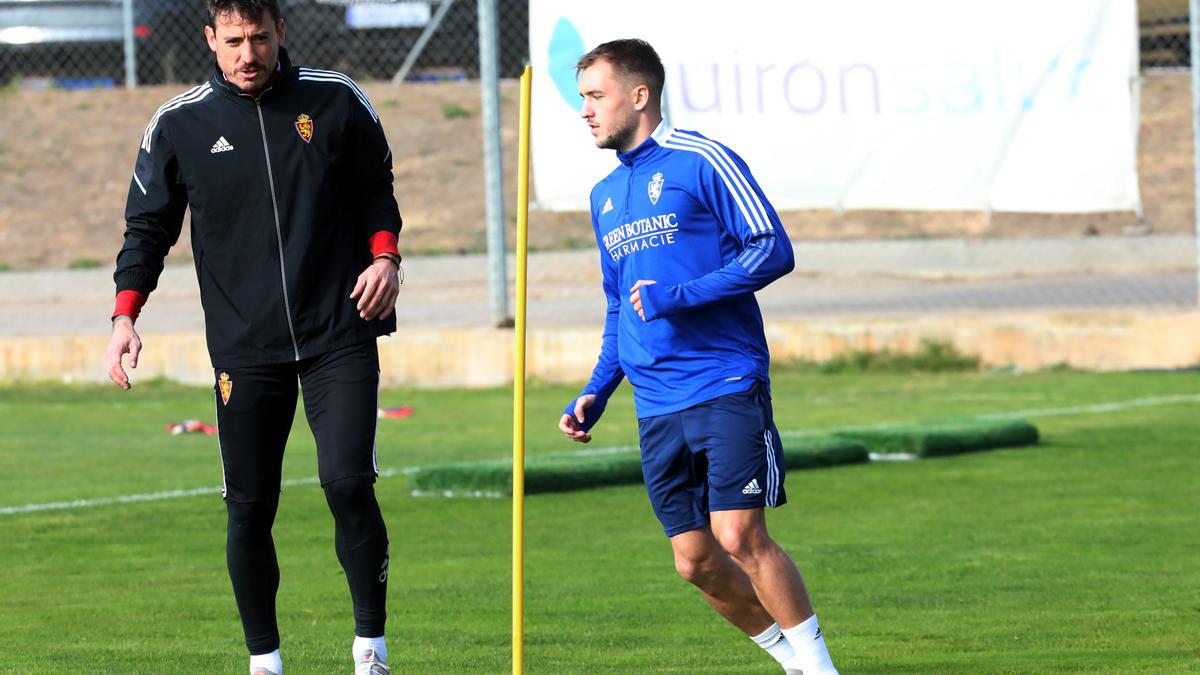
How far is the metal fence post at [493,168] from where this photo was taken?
16.6m

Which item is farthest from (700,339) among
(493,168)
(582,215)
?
(582,215)

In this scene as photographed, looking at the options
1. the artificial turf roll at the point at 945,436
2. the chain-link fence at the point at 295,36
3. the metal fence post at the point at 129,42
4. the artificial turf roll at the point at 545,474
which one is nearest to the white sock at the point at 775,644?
the artificial turf roll at the point at 545,474

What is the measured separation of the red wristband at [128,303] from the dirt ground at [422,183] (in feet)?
75.8

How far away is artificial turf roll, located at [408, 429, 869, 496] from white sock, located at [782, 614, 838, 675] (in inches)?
198

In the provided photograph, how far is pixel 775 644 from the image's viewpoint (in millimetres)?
5879

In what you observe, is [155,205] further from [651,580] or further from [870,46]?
[870,46]

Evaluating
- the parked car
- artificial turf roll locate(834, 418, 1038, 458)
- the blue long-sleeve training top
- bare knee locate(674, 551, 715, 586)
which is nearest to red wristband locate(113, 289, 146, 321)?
the blue long-sleeve training top

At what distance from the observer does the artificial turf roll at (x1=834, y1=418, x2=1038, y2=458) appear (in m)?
12.2

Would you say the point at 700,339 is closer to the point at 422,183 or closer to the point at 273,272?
the point at 273,272

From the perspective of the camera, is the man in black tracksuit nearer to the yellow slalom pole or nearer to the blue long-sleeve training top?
the yellow slalom pole

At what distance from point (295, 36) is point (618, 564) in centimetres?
1785

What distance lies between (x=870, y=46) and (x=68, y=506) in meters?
8.89

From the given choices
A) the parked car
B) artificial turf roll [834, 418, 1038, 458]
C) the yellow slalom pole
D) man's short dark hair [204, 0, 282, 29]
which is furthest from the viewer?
the parked car

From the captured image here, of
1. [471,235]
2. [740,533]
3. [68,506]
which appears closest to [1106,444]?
[68,506]
